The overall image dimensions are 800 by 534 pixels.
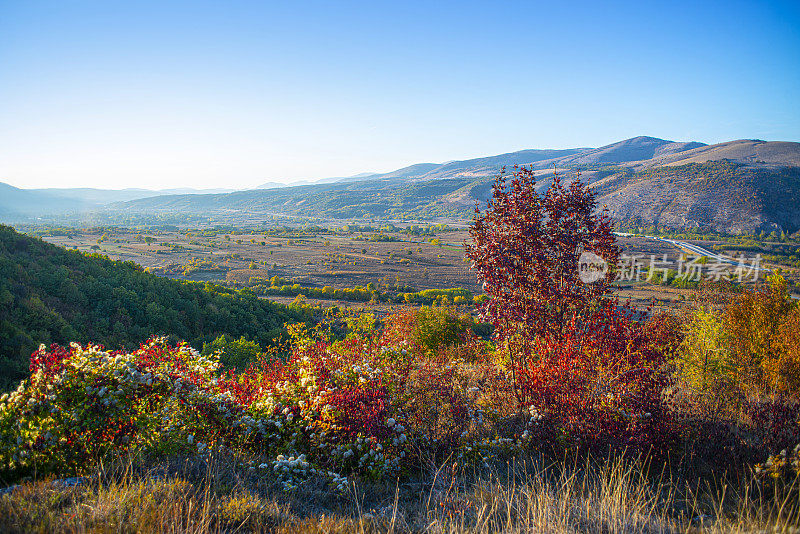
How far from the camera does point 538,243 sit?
20.5 feet

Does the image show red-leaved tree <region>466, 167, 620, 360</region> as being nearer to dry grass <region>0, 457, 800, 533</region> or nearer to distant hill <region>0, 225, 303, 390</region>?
dry grass <region>0, 457, 800, 533</region>

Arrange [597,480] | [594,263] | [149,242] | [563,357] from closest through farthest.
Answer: [597,480]
[563,357]
[594,263]
[149,242]

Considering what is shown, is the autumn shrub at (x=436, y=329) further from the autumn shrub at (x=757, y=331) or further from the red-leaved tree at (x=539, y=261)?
the red-leaved tree at (x=539, y=261)

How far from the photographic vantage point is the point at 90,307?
1543 centimetres

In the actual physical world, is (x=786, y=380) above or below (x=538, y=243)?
below

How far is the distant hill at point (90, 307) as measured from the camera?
11781 mm

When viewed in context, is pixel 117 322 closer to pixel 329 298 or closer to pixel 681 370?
pixel 681 370

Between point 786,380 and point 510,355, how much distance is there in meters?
8.76

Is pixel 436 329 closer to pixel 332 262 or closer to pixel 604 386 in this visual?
pixel 604 386

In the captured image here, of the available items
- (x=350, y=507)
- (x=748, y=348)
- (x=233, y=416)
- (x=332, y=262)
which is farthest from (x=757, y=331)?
(x=332, y=262)

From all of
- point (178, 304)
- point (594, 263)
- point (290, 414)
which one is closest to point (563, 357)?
point (594, 263)

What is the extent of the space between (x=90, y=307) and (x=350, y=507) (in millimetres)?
16202

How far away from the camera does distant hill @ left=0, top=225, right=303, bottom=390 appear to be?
11781 millimetres

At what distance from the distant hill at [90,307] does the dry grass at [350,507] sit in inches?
314
